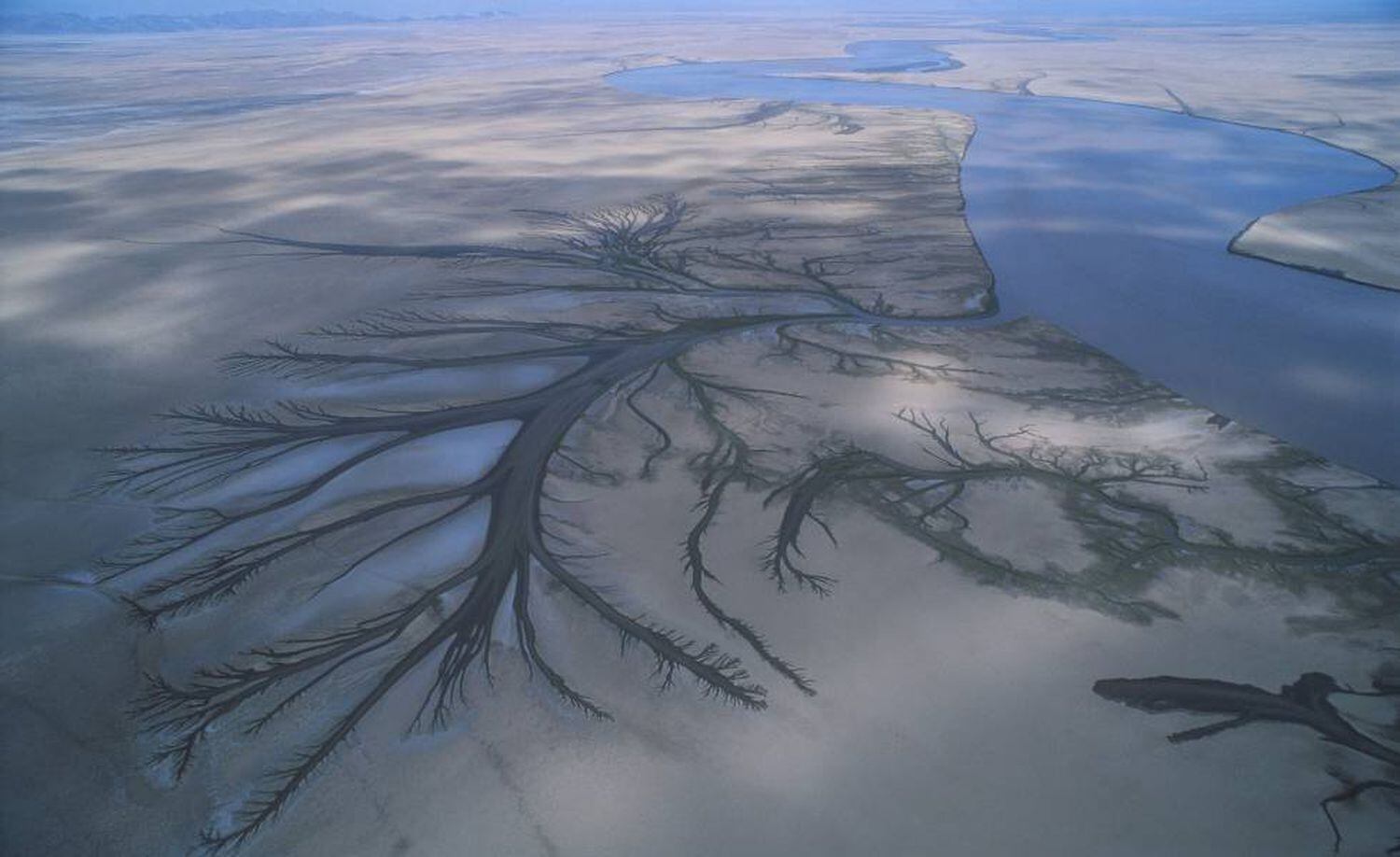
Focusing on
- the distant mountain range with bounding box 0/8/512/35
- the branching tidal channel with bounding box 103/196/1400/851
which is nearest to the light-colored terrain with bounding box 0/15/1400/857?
the branching tidal channel with bounding box 103/196/1400/851

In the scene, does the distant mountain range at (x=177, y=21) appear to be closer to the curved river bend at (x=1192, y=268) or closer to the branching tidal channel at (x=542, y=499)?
the curved river bend at (x=1192, y=268)

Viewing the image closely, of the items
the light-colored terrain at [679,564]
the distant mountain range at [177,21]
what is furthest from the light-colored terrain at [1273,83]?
the distant mountain range at [177,21]

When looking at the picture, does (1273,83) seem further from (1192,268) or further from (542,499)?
(542,499)

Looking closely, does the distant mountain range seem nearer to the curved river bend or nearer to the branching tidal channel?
the curved river bend

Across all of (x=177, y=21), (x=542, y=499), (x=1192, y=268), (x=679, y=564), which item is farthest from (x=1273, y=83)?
(x=177, y=21)

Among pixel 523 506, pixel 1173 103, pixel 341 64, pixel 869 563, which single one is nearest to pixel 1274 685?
pixel 869 563

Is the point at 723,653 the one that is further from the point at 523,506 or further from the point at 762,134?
the point at 762,134
